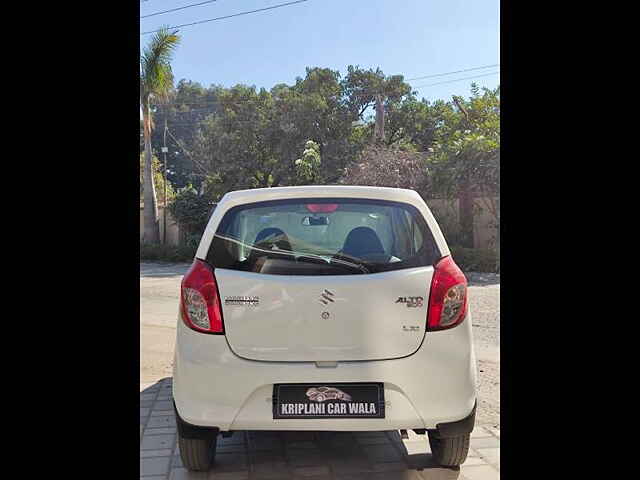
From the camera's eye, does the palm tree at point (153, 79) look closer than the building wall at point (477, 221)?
No

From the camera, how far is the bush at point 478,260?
1331 centimetres

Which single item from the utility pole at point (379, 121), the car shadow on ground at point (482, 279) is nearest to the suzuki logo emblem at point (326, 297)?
the car shadow on ground at point (482, 279)

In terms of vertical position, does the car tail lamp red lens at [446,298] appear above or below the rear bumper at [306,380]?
above

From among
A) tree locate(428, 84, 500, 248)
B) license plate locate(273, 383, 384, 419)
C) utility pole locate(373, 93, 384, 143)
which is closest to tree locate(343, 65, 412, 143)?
utility pole locate(373, 93, 384, 143)

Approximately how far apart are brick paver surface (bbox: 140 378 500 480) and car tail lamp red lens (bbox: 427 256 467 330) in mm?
935

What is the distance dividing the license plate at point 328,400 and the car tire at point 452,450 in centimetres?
49

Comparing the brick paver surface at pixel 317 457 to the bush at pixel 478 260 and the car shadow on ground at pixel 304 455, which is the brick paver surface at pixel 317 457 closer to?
the car shadow on ground at pixel 304 455

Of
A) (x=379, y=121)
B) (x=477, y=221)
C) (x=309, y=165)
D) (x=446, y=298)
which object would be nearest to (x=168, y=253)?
(x=309, y=165)

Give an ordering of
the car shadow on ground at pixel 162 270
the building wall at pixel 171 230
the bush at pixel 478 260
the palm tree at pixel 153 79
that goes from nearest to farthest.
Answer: the bush at pixel 478 260
the car shadow on ground at pixel 162 270
the palm tree at pixel 153 79
the building wall at pixel 171 230

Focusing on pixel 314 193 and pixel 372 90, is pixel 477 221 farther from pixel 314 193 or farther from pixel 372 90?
pixel 314 193

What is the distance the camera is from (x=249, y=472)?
324 cm
